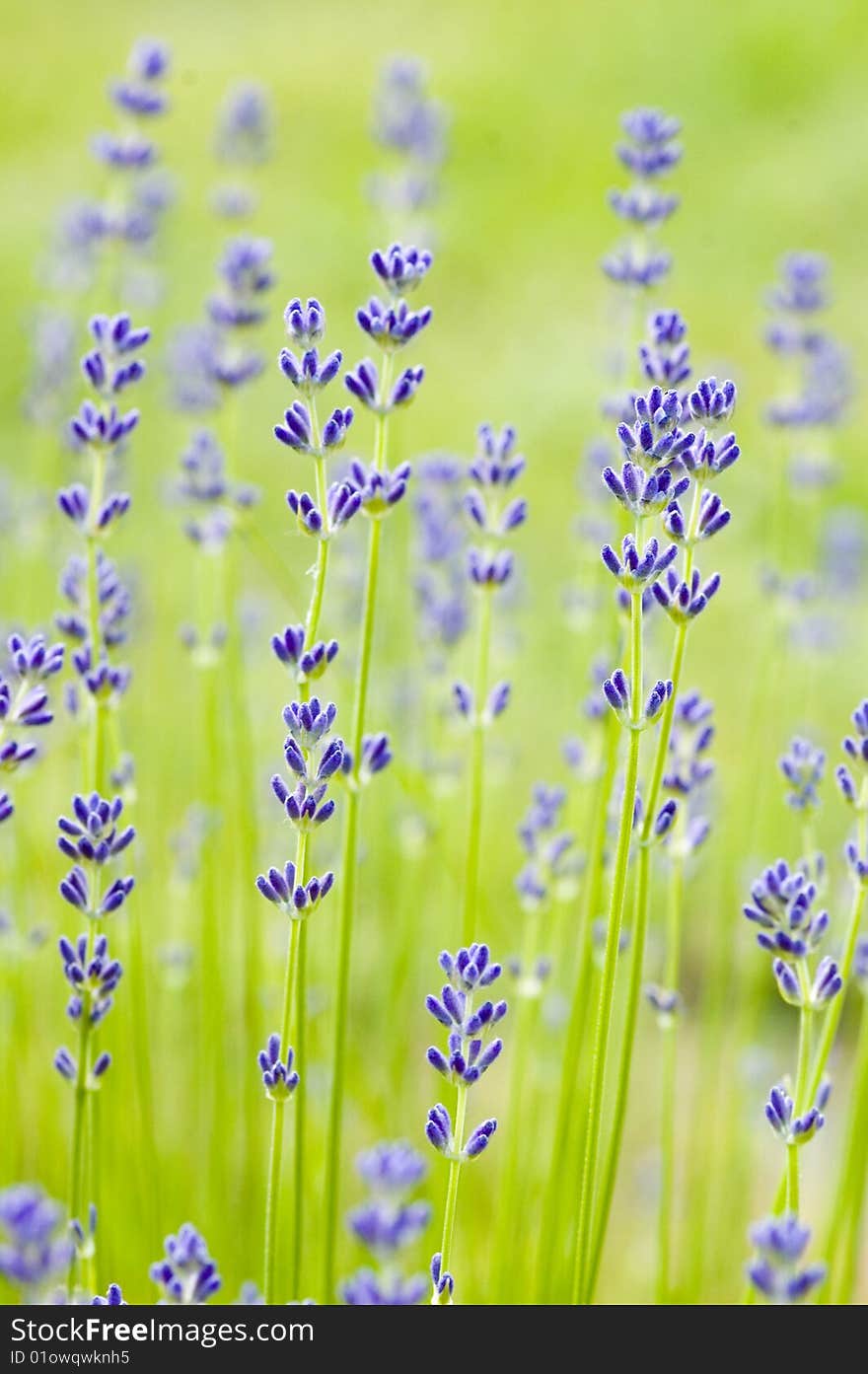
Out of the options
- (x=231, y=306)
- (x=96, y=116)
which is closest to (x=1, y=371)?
(x=96, y=116)

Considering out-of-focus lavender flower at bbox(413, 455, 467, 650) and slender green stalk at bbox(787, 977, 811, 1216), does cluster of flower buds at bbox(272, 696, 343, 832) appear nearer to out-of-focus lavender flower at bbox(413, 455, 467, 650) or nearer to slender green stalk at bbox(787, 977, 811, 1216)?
slender green stalk at bbox(787, 977, 811, 1216)

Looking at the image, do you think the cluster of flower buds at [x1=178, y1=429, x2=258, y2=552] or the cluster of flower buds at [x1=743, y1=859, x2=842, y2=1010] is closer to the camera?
the cluster of flower buds at [x1=743, y1=859, x2=842, y2=1010]

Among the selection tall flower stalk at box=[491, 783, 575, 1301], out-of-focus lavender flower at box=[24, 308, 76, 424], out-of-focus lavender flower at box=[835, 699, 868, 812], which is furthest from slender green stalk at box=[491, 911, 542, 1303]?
out-of-focus lavender flower at box=[24, 308, 76, 424]

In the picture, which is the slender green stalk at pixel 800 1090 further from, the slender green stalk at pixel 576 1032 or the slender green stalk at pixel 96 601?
the slender green stalk at pixel 96 601

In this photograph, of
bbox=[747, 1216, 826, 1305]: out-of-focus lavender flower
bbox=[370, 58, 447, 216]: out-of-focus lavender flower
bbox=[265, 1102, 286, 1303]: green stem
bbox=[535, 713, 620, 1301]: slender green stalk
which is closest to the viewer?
bbox=[747, 1216, 826, 1305]: out-of-focus lavender flower

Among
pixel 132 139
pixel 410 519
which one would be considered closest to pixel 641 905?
pixel 132 139

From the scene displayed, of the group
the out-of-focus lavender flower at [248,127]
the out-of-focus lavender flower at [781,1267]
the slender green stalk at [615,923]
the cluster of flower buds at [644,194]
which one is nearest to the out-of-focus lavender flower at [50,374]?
the out-of-focus lavender flower at [248,127]

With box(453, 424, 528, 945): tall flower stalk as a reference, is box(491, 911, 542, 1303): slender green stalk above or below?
below
